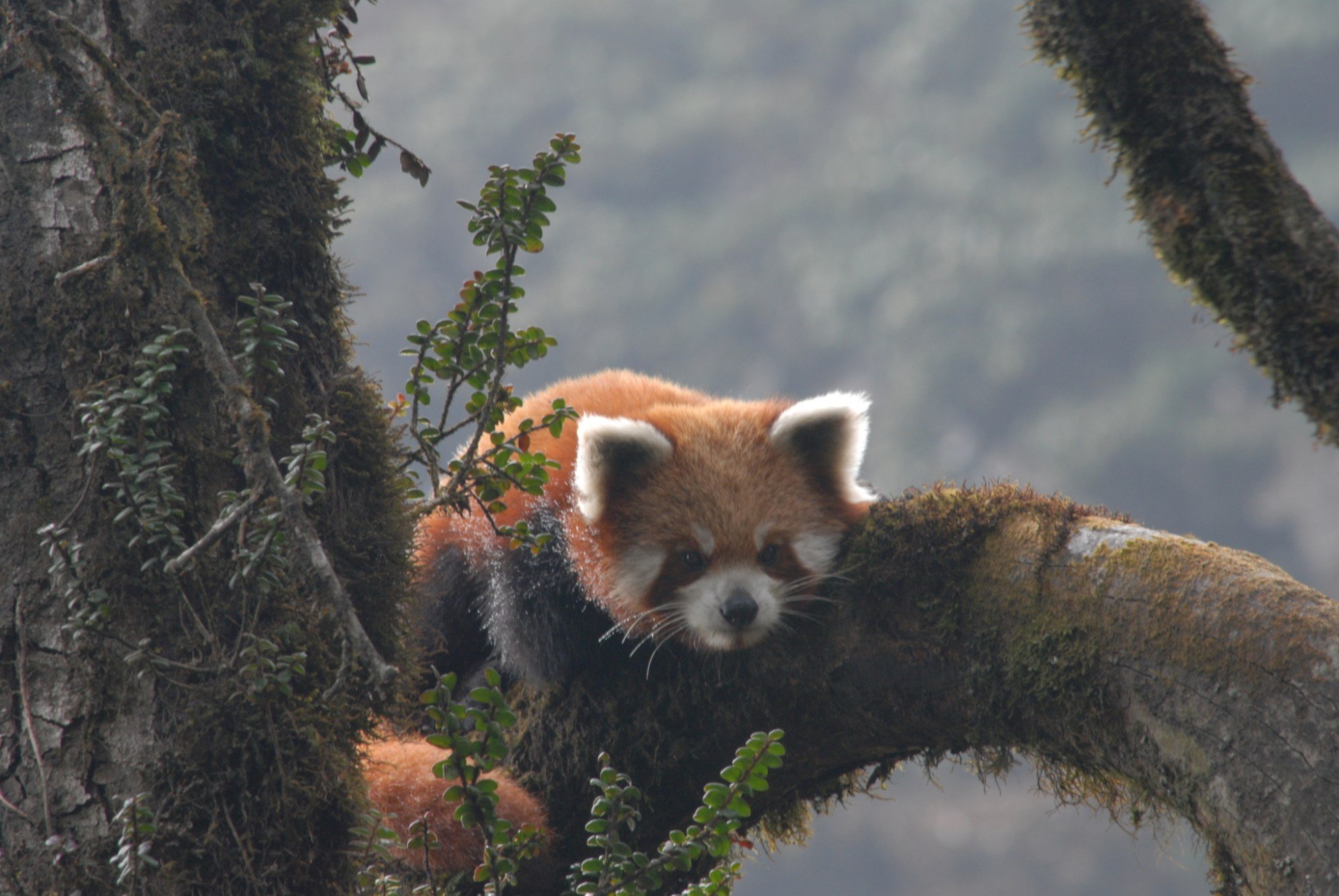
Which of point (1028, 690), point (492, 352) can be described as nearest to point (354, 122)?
point (492, 352)

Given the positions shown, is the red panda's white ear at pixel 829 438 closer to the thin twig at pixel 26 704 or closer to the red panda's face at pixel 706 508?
the red panda's face at pixel 706 508

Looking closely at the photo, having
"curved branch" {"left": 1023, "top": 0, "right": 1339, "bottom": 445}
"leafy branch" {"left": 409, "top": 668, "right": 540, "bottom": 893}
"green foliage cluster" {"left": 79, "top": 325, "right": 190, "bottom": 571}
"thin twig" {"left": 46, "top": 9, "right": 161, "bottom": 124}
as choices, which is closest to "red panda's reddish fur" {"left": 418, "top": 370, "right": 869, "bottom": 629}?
"leafy branch" {"left": 409, "top": 668, "right": 540, "bottom": 893}

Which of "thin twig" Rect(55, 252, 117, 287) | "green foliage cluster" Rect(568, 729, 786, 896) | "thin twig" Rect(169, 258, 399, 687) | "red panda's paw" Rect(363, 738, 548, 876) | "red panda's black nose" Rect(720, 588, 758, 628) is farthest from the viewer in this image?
"red panda's black nose" Rect(720, 588, 758, 628)

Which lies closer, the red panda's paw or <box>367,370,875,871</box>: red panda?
the red panda's paw

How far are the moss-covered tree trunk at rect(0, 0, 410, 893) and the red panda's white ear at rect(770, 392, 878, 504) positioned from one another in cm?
198

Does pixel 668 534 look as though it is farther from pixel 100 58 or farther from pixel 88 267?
pixel 100 58

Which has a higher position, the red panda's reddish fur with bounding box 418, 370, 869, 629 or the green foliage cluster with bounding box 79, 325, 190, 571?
the red panda's reddish fur with bounding box 418, 370, 869, 629

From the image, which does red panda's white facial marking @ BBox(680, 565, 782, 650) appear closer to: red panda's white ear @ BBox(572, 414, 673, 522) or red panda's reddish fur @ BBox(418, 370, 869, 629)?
red panda's reddish fur @ BBox(418, 370, 869, 629)

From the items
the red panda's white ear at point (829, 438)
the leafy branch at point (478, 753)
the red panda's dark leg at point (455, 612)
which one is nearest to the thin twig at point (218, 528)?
the leafy branch at point (478, 753)

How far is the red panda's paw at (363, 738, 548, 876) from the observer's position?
3.06m

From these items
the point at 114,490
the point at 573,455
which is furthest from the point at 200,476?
the point at 573,455

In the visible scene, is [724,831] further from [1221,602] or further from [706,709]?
[1221,602]

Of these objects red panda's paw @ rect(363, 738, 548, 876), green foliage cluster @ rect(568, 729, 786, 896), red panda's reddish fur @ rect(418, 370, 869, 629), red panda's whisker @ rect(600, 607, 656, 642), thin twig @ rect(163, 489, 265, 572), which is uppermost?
red panda's reddish fur @ rect(418, 370, 869, 629)

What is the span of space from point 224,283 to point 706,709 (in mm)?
1949
